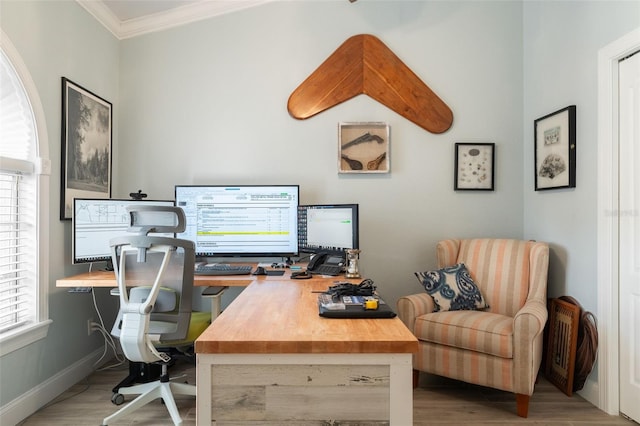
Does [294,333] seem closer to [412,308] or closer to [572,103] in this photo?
[412,308]

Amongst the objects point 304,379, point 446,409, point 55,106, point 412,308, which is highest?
point 55,106

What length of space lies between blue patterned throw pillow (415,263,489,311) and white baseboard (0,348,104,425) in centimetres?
248

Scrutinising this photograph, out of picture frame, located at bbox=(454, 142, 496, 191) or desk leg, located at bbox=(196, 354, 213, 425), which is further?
picture frame, located at bbox=(454, 142, 496, 191)

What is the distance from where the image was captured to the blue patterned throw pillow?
259 cm

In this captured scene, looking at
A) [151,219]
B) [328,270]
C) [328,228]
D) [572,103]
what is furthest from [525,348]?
[151,219]

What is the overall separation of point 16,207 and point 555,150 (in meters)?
3.52

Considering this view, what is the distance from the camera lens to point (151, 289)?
190 cm

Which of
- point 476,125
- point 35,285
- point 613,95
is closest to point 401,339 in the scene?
point 613,95

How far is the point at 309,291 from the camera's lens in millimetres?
1896

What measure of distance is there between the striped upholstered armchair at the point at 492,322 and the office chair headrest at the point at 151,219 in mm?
1507

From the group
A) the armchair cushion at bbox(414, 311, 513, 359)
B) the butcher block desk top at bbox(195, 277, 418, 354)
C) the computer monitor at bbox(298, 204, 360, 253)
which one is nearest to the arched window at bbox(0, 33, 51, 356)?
the butcher block desk top at bbox(195, 277, 418, 354)

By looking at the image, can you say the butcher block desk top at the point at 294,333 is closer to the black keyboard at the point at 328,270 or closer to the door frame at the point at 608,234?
the black keyboard at the point at 328,270

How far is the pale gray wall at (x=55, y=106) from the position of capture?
213 centimetres

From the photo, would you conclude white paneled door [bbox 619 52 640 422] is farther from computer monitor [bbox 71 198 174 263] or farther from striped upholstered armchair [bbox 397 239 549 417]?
computer monitor [bbox 71 198 174 263]
